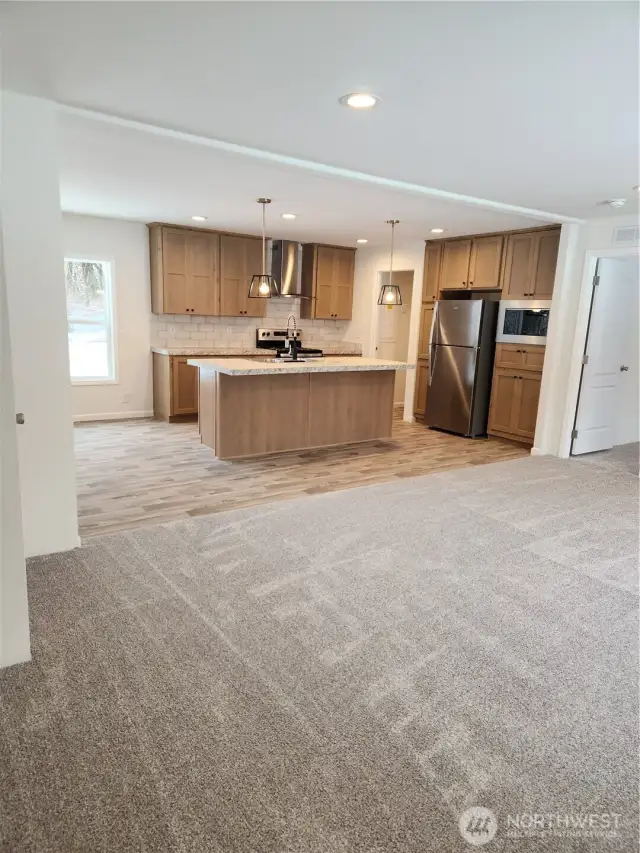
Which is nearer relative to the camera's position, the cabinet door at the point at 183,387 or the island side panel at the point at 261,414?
the island side panel at the point at 261,414

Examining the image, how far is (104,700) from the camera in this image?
1969mm

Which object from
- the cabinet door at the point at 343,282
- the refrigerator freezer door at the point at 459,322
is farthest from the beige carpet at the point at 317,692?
the cabinet door at the point at 343,282

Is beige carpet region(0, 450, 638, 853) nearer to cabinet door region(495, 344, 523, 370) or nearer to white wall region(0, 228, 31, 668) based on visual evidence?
white wall region(0, 228, 31, 668)

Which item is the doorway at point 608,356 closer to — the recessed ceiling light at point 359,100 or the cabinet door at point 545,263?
the cabinet door at point 545,263

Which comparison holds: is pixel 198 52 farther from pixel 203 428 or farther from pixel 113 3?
pixel 203 428

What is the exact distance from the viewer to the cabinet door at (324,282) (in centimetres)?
779

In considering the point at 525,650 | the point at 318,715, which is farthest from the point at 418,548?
the point at 318,715

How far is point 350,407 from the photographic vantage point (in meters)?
5.75

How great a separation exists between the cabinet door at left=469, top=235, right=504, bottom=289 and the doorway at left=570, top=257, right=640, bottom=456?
1157 millimetres

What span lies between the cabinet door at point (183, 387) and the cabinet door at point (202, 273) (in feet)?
2.56

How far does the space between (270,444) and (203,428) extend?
716 mm

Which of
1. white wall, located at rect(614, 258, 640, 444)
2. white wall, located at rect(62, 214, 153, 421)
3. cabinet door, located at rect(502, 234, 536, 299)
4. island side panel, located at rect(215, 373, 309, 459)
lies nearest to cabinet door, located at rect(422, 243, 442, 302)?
cabinet door, located at rect(502, 234, 536, 299)

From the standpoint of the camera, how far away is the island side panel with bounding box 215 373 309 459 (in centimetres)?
498

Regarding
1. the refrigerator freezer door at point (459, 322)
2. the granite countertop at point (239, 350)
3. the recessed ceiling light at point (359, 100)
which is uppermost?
the recessed ceiling light at point (359, 100)
